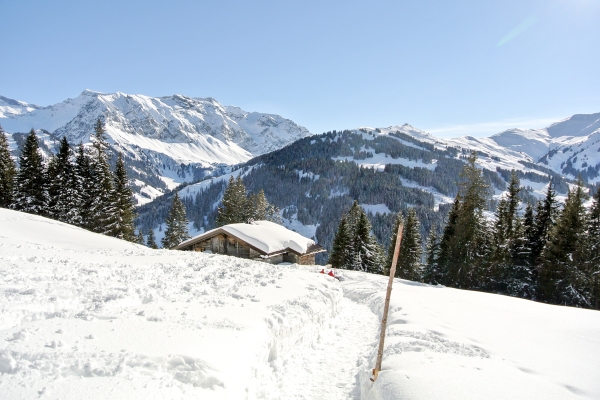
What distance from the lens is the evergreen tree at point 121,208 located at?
37188 mm

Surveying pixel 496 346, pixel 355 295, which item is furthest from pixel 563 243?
pixel 496 346

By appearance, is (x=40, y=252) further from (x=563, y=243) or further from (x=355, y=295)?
(x=563, y=243)

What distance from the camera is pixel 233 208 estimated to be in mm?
50031

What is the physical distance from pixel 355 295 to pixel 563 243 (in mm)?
20175

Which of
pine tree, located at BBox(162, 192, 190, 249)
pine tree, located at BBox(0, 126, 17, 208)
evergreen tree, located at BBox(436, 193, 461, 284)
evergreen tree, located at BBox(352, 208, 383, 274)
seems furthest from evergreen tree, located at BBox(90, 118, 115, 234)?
evergreen tree, located at BBox(436, 193, 461, 284)

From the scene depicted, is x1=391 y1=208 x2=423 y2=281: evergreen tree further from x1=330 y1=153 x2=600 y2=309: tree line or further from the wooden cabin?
the wooden cabin

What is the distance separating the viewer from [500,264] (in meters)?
32.7

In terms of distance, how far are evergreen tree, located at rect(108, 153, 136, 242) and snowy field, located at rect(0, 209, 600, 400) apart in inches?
938

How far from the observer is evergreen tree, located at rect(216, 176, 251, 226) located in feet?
163

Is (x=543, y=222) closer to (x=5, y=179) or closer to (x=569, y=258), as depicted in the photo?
(x=569, y=258)

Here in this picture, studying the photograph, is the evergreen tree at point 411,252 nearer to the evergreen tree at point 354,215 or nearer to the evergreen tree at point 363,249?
the evergreen tree at point 363,249

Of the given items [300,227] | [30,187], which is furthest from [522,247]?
[300,227]

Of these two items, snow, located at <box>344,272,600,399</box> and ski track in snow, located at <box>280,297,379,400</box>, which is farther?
ski track in snow, located at <box>280,297,379,400</box>

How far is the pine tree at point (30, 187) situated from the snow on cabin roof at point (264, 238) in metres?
16.3
